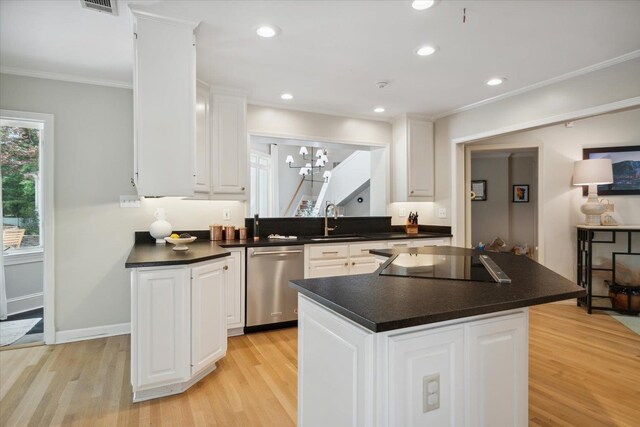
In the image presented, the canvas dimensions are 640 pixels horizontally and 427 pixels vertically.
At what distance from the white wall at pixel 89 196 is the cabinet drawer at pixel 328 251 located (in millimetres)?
1619

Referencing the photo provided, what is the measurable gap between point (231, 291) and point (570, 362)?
2871mm

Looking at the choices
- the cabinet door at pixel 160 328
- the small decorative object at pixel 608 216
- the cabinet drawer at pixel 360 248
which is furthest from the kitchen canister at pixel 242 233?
the small decorative object at pixel 608 216

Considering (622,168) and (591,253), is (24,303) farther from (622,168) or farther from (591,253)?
(622,168)

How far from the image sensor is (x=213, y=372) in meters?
2.64

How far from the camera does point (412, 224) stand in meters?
4.73

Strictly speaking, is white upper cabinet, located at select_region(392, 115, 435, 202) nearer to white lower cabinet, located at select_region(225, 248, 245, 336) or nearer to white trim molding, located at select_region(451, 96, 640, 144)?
white trim molding, located at select_region(451, 96, 640, 144)

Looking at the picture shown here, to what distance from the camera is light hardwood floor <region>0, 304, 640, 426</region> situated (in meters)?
2.08

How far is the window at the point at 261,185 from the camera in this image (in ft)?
22.9

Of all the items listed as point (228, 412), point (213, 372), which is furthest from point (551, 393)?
point (213, 372)

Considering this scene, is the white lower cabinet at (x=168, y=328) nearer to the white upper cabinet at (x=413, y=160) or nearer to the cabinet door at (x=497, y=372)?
the cabinet door at (x=497, y=372)

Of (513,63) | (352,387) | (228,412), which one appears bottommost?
(228,412)

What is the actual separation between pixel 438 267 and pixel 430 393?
0.89 m

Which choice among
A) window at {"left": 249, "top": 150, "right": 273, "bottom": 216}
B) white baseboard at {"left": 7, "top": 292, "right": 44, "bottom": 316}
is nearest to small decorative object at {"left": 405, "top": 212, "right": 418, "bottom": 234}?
window at {"left": 249, "top": 150, "right": 273, "bottom": 216}

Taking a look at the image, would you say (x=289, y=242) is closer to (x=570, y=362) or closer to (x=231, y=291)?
(x=231, y=291)
